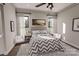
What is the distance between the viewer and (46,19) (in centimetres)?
373

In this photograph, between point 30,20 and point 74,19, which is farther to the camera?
point 30,20

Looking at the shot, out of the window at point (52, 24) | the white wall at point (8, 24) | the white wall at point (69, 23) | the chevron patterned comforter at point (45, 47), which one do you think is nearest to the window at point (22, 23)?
the white wall at point (8, 24)

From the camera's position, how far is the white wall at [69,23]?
11.8 feet

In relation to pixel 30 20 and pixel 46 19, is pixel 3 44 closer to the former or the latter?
pixel 30 20

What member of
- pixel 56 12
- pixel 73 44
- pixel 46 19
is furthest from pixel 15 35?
pixel 73 44

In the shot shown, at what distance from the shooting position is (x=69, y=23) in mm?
4004

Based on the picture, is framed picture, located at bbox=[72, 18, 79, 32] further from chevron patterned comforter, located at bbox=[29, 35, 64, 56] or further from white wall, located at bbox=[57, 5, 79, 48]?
chevron patterned comforter, located at bbox=[29, 35, 64, 56]

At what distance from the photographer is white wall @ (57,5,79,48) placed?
11.8 feet

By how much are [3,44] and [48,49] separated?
68.2 inches

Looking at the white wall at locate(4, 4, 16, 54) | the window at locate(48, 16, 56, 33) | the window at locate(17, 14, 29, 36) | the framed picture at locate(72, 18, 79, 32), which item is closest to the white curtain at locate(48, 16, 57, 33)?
the window at locate(48, 16, 56, 33)

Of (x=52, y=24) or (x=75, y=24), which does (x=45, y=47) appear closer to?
(x=52, y=24)

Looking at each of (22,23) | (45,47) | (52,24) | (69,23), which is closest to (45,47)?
(45,47)

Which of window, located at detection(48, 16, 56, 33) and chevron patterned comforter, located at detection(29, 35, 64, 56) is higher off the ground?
window, located at detection(48, 16, 56, 33)

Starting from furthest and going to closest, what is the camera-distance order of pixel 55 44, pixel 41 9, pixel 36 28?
pixel 36 28
pixel 41 9
pixel 55 44
